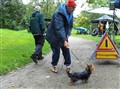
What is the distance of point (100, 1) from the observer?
98.5ft

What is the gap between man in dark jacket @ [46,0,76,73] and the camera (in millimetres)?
8797

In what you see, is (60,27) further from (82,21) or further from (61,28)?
(82,21)

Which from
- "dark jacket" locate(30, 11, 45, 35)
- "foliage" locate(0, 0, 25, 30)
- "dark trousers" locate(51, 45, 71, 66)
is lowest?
"foliage" locate(0, 0, 25, 30)

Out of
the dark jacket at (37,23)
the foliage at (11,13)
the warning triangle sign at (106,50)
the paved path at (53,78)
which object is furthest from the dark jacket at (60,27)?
the foliage at (11,13)

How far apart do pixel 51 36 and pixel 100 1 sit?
2121 cm

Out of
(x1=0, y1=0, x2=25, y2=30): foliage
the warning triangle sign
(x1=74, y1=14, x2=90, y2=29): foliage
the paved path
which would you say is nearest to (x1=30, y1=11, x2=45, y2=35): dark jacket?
the paved path

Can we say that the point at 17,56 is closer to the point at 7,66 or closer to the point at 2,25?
the point at 7,66

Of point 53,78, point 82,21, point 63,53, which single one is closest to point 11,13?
point 82,21

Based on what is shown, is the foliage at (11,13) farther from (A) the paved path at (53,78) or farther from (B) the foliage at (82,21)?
(A) the paved path at (53,78)

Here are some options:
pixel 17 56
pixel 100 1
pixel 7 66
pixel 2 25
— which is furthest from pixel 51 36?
pixel 2 25

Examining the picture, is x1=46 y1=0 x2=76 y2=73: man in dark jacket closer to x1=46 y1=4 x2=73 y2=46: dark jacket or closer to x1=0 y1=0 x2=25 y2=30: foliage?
x1=46 y1=4 x2=73 y2=46: dark jacket

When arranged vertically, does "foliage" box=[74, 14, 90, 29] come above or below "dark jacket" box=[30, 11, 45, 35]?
below

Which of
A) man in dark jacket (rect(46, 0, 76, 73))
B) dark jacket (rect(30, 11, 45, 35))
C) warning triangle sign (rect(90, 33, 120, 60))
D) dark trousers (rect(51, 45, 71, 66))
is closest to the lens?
man in dark jacket (rect(46, 0, 76, 73))

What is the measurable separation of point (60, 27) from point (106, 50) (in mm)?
2858
